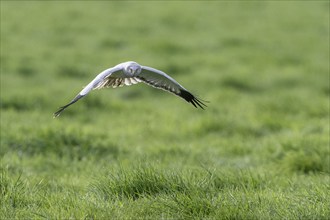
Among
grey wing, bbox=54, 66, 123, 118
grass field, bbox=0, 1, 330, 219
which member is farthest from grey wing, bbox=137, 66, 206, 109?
grass field, bbox=0, 1, 330, 219

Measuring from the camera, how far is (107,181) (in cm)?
502

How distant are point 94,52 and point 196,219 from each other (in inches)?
379

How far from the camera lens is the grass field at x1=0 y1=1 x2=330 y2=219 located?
478 centimetres

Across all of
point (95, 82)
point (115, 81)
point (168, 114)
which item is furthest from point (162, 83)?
point (168, 114)

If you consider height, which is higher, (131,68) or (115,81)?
(131,68)

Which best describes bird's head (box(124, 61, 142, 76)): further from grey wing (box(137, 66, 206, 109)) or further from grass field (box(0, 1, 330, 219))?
grass field (box(0, 1, 330, 219))

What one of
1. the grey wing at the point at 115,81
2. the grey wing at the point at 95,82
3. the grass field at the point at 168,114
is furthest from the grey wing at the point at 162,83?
the grass field at the point at 168,114

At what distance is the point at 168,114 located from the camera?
32.7 feet

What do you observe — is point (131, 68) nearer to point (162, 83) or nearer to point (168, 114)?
point (162, 83)

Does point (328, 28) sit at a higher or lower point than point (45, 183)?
higher

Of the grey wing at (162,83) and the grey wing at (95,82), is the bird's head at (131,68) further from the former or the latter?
the grey wing at (162,83)

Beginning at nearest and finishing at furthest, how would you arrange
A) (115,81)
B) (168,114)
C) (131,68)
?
(131,68), (115,81), (168,114)

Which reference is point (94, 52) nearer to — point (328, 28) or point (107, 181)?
point (328, 28)

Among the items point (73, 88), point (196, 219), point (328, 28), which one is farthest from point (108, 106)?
point (328, 28)
